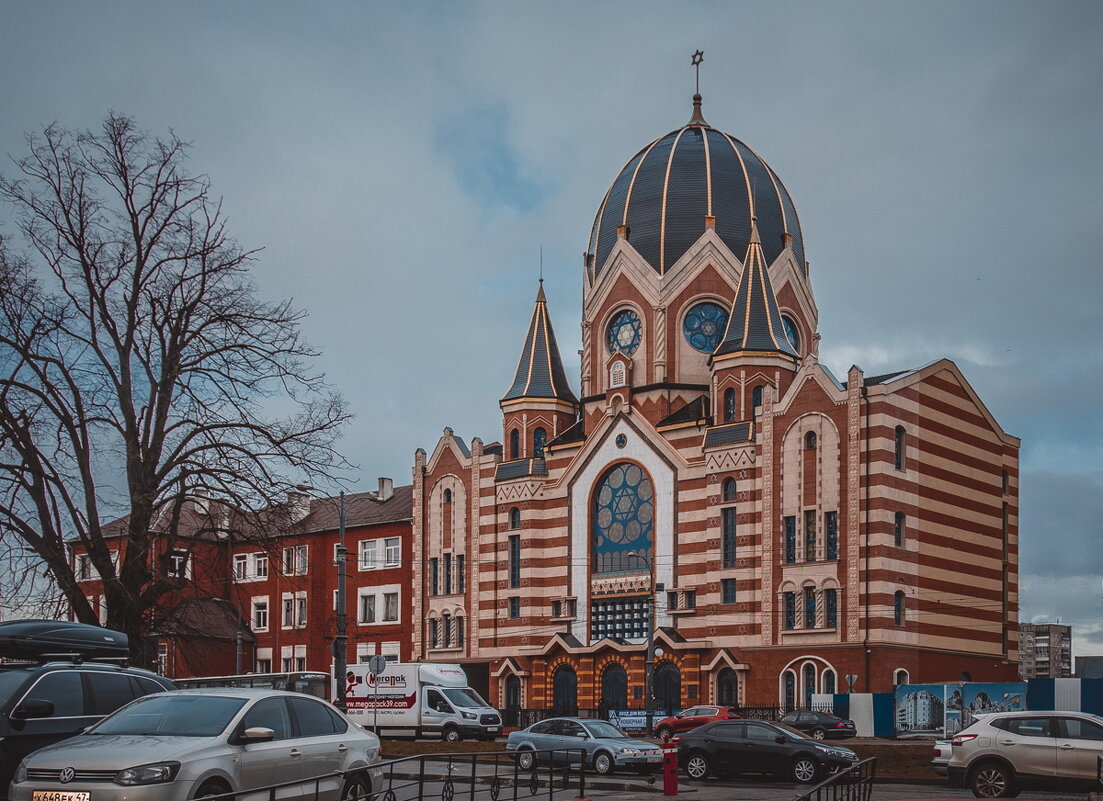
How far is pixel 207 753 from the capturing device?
15.0 meters

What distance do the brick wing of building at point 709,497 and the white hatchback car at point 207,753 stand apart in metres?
40.3

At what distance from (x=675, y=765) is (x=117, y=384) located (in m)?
13.2

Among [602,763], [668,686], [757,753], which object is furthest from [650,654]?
[757,753]

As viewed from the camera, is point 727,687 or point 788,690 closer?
point 788,690

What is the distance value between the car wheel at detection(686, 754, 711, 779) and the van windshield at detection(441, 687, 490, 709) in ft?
58.6

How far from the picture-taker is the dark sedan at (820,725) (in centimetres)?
4534

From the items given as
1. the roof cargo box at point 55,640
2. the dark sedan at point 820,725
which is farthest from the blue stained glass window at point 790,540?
the roof cargo box at point 55,640

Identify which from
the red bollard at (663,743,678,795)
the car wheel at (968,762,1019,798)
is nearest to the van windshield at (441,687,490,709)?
the red bollard at (663,743,678,795)

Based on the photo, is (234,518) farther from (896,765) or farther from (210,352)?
(896,765)

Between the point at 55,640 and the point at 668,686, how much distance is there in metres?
45.7

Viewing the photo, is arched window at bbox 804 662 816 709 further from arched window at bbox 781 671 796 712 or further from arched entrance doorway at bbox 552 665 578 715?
arched entrance doorway at bbox 552 665 578 715

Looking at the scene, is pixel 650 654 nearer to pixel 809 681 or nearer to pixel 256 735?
pixel 809 681

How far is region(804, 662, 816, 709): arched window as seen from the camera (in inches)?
2288

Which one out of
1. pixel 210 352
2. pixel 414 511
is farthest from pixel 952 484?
pixel 210 352
